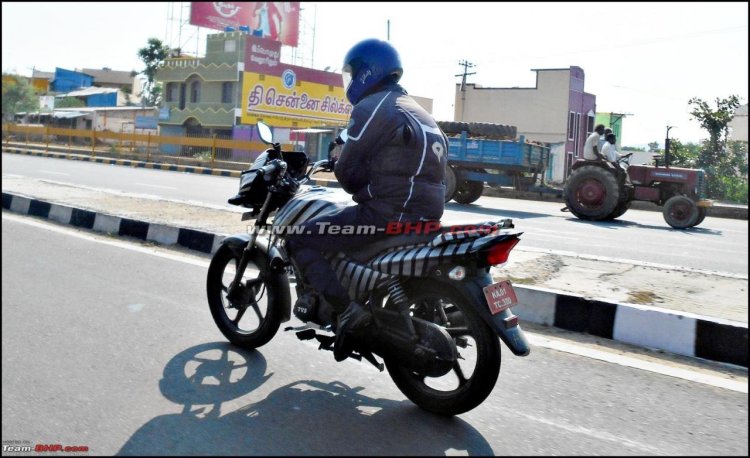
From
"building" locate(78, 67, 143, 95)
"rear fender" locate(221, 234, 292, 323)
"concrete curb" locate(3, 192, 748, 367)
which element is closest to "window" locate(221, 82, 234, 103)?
"concrete curb" locate(3, 192, 748, 367)

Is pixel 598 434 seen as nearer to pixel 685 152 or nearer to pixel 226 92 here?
pixel 685 152

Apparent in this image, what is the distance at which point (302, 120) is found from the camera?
38875mm

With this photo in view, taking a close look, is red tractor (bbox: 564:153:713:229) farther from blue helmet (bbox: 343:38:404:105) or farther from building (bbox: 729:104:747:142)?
blue helmet (bbox: 343:38:404:105)

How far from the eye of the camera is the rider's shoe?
3107 millimetres

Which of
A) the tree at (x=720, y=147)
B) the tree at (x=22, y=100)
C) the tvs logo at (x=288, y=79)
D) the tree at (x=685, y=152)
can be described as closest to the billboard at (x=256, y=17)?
the tvs logo at (x=288, y=79)

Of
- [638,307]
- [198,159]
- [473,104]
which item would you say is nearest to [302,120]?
[198,159]

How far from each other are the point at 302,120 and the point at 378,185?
3641 cm

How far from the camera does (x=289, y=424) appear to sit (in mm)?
2959

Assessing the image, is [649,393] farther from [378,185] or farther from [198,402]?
[198,402]

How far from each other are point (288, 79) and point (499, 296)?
38.5m

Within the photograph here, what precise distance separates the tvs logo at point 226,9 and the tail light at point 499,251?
42.6 metres

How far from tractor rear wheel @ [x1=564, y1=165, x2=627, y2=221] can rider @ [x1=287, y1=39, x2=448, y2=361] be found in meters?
9.72

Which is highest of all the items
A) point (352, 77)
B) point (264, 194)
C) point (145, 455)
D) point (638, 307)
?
point (352, 77)

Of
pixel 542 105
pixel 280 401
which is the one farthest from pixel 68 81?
pixel 280 401
